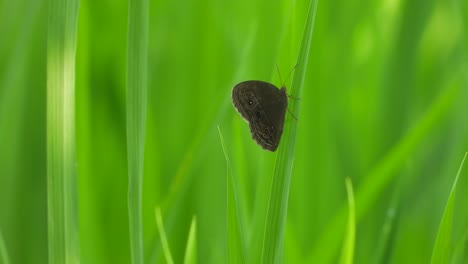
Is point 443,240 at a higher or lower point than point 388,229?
higher

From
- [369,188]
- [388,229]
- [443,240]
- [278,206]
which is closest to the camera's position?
[278,206]

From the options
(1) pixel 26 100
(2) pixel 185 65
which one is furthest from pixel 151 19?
(1) pixel 26 100

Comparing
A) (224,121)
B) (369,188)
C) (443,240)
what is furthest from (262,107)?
(443,240)

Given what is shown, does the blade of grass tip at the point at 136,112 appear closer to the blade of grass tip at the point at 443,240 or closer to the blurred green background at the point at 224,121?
the blurred green background at the point at 224,121

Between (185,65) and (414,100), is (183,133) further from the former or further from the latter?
(414,100)

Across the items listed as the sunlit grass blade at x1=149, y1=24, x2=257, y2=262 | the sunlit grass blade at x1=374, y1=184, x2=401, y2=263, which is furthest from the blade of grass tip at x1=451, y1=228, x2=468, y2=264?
the sunlit grass blade at x1=149, y1=24, x2=257, y2=262

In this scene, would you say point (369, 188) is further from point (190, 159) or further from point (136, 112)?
point (136, 112)
